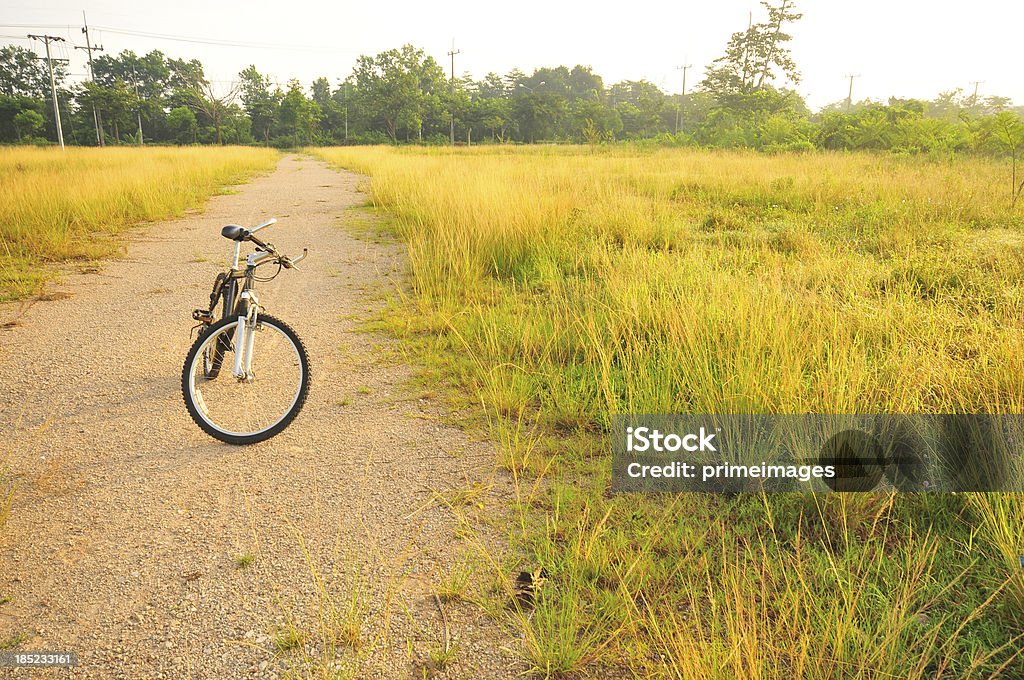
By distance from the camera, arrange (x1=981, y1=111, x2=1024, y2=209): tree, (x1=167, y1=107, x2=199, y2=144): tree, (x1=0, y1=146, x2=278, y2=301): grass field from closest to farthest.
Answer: (x1=0, y1=146, x2=278, y2=301): grass field < (x1=981, y1=111, x2=1024, y2=209): tree < (x1=167, y1=107, x2=199, y2=144): tree

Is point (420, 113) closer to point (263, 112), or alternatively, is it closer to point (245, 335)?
point (263, 112)

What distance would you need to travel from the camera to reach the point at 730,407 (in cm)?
302

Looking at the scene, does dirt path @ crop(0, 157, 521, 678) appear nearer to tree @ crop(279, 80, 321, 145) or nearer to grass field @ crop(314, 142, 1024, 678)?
grass field @ crop(314, 142, 1024, 678)

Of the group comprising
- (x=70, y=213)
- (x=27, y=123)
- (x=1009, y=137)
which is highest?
(x=27, y=123)

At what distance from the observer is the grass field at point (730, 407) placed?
1879 millimetres

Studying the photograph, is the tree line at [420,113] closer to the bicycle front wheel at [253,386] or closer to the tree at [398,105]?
the tree at [398,105]

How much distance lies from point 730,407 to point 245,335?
8.97 feet

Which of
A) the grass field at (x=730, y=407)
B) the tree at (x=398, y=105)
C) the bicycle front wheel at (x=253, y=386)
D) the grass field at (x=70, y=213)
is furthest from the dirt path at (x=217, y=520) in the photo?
the tree at (x=398, y=105)

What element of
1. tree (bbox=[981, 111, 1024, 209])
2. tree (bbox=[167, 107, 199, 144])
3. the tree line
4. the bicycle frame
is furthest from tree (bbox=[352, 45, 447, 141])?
the bicycle frame

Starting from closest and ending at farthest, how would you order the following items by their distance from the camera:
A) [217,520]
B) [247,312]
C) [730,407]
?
[217,520]
[730,407]
[247,312]

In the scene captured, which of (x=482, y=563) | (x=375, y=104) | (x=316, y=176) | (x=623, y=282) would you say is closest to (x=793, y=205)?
(x=623, y=282)

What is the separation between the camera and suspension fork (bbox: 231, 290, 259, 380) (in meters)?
3.31

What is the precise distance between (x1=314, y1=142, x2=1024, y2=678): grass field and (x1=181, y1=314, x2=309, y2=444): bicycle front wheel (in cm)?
112

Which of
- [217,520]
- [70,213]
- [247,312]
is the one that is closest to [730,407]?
[217,520]
